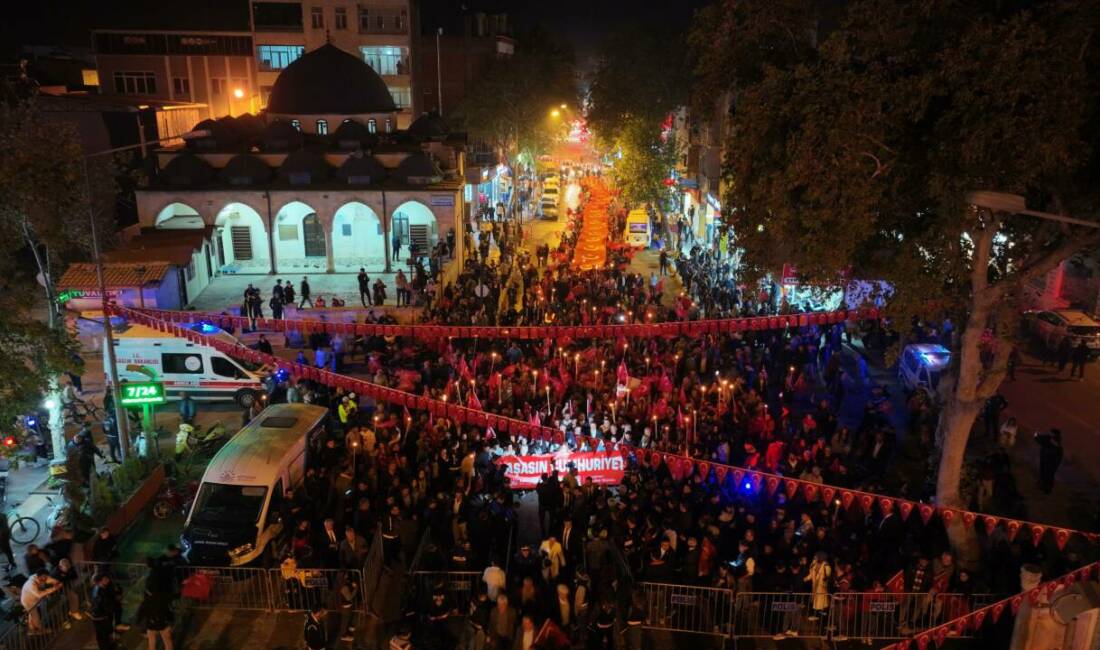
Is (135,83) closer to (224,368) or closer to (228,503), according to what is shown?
(224,368)

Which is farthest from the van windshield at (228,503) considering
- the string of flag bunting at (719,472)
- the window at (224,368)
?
the window at (224,368)

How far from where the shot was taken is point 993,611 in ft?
35.9

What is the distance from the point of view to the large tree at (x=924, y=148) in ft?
35.4

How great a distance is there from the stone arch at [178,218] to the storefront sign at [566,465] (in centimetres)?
2346

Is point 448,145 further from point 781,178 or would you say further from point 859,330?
point 781,178

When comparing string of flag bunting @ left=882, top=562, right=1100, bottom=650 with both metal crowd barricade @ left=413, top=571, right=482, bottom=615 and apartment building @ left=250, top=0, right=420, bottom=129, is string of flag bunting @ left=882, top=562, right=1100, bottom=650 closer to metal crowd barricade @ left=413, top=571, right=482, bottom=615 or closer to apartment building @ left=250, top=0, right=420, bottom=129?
metal crowd barricade @ left=413, top=571, right=482, bottom=615

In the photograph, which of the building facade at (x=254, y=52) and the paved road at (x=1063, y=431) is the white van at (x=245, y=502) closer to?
the paved road at (x=1063, y=431)

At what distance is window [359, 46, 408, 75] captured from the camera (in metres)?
54.2

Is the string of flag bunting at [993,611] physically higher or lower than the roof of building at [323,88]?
lower

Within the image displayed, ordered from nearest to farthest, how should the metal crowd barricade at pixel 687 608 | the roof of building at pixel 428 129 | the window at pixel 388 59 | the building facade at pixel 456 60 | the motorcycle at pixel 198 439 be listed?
the metal crowd barricade at pixel 687 608, the motorcycle at pixel 198 439, the roof of building at pixel 428 129, the window at pixel 388 59, the building facade at pixel 456 60

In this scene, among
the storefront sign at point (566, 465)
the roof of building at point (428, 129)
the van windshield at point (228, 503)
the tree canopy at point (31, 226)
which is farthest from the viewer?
the roof of building at point (428, 129)

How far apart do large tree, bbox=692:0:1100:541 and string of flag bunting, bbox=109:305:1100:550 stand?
70.1 inches

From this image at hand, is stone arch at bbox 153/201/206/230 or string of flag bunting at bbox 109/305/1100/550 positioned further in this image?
stone arch at bbox 153/201/206/230

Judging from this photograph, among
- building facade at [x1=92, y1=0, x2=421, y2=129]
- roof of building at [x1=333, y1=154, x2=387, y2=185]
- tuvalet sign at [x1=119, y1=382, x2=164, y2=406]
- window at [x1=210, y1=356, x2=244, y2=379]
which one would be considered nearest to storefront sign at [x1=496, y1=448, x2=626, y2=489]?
tuvalet sign at [x1=119, y1=382, x2=164, y2=406]
